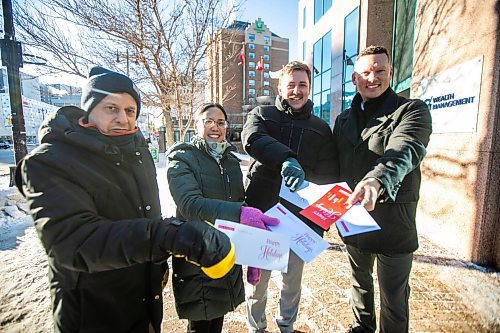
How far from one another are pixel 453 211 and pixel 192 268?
4.25 m

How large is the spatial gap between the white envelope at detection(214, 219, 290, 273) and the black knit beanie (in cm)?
94

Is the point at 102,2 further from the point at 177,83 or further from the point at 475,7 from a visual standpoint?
the point at 475,7

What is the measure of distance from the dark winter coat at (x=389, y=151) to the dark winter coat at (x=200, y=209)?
1008mm

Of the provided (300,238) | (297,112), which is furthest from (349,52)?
(300,238)

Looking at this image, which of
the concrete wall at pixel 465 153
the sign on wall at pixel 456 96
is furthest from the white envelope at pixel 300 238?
the sign on wall at pixel 456 96

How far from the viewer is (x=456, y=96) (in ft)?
12.8

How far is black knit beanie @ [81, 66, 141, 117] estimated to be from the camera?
4.66ft

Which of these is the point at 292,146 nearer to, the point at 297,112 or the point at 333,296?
the point at 297,112

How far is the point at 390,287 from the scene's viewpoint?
1.99 meters

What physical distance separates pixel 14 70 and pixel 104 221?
26.7 ft

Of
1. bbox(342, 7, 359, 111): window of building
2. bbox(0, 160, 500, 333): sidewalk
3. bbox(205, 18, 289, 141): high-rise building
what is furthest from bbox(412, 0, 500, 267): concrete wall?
bbox(205, 18, 289, 141): high-rise building

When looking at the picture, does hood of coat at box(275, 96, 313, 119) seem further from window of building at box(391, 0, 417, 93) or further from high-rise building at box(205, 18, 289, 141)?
high-rise building at box(205, 18, 289, 141)

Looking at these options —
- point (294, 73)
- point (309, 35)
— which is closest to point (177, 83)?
point (294, 73)

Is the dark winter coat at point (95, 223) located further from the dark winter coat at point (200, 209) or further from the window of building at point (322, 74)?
the window of building at point (322, 74)
